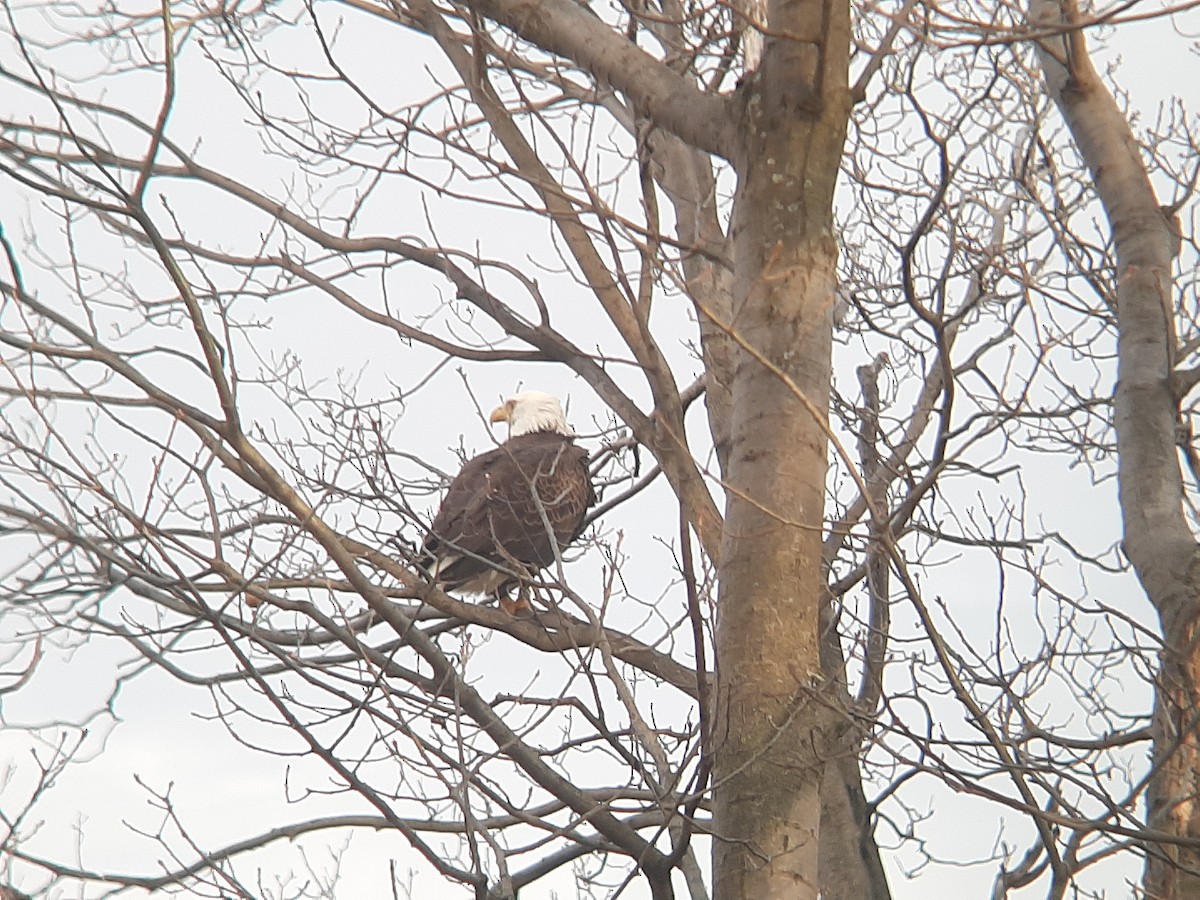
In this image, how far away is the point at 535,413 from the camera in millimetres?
7305

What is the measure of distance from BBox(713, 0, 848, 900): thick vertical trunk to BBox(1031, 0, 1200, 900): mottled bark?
103 cm

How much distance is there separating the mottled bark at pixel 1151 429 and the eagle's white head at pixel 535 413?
3.10 metres

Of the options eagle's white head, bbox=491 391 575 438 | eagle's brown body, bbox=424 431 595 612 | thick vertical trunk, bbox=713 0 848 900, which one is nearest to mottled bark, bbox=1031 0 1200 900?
thick vertical trunk, bbox=713 0 848 900

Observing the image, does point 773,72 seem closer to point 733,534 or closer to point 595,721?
point 733,534

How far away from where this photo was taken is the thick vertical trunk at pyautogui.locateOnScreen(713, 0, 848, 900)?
2998mm

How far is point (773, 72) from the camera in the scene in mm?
3322

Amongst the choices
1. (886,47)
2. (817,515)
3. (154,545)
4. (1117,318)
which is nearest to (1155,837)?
(817,515)

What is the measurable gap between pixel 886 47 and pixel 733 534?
1.21 m

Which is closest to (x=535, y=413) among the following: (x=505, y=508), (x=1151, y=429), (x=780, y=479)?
(x=505, y=508)

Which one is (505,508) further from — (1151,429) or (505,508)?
(1151,429)

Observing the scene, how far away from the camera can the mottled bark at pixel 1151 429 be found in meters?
3.96

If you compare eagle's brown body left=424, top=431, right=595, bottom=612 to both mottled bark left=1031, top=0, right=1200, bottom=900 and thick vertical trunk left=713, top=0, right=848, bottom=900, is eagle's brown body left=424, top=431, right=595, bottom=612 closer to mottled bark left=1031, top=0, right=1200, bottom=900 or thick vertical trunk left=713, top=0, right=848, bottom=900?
mottled bark left=1031, top=0, right=1200, bottom=900

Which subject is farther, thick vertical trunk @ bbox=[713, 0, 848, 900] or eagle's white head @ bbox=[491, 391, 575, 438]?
eagle's white head @ bbox=[491, 391, 575, 438]

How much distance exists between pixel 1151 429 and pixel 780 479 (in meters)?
2.12
